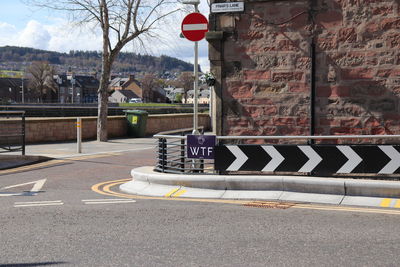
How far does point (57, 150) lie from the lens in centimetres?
2161

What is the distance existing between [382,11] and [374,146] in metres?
3.02

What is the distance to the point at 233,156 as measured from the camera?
10602mm

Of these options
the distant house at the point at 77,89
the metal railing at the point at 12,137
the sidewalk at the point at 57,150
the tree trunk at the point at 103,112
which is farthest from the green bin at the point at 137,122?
the distant house at the point at 77,89

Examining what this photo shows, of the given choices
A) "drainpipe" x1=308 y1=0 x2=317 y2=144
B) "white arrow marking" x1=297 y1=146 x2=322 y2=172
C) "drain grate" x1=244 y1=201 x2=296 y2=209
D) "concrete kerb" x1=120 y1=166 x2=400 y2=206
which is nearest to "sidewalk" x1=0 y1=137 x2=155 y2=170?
"concrete kerb" x1=120 y1=166 x2=400 y2=206

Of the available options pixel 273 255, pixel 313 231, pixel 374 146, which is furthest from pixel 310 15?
pixel 273 255

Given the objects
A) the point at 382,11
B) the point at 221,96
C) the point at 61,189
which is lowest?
the point at 61,189

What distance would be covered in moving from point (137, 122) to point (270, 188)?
68.7 feet

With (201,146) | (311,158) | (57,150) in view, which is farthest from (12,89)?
(311,158)

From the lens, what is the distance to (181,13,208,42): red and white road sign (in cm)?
1177

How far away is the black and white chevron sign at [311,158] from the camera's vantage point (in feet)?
31.8

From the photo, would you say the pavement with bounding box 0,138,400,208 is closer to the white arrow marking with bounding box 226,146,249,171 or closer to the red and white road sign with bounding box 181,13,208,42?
the white arrow marking with bounding box 226,146,249,171

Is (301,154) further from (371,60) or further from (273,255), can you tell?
(273,255)

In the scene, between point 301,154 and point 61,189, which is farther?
point 61,189

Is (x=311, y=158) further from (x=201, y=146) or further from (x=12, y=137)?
(x=12, y=137)
